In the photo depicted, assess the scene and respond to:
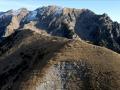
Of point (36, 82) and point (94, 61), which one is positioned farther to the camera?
point (94, 61)

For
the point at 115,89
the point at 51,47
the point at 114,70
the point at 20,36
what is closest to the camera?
the point at 115,89

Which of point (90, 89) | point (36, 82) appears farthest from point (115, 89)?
point (36, 82)

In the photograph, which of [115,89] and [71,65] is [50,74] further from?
[115,89]

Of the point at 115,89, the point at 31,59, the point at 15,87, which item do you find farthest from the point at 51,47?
the point at 115,89

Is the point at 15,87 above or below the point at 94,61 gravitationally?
below

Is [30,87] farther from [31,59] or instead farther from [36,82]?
[31,59]

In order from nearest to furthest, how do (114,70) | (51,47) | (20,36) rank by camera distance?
(114,70) < (51,47) < (20,36)
